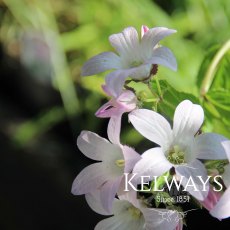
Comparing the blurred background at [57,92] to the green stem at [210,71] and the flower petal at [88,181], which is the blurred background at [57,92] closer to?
the green stem at [210,71]

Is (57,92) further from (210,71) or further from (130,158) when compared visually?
(130,158)

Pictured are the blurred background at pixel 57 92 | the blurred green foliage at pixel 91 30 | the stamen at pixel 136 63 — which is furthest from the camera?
the blurred background at pixel 57 92

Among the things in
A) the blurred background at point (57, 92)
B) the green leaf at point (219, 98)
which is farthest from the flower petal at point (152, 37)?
the blurred background at point (57, 92)

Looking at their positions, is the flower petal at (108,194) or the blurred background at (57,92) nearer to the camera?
the flower petal at (108,194)

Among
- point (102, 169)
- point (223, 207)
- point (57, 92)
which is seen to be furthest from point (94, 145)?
Answer: point (57, 92)

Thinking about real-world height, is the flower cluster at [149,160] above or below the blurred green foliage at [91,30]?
above

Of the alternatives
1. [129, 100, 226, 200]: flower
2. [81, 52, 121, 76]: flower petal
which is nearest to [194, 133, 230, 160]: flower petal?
[129, 100, 226, 200]: flower

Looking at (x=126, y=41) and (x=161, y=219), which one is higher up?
(x=126, y=41)

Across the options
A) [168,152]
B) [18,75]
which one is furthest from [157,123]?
[18,75]
